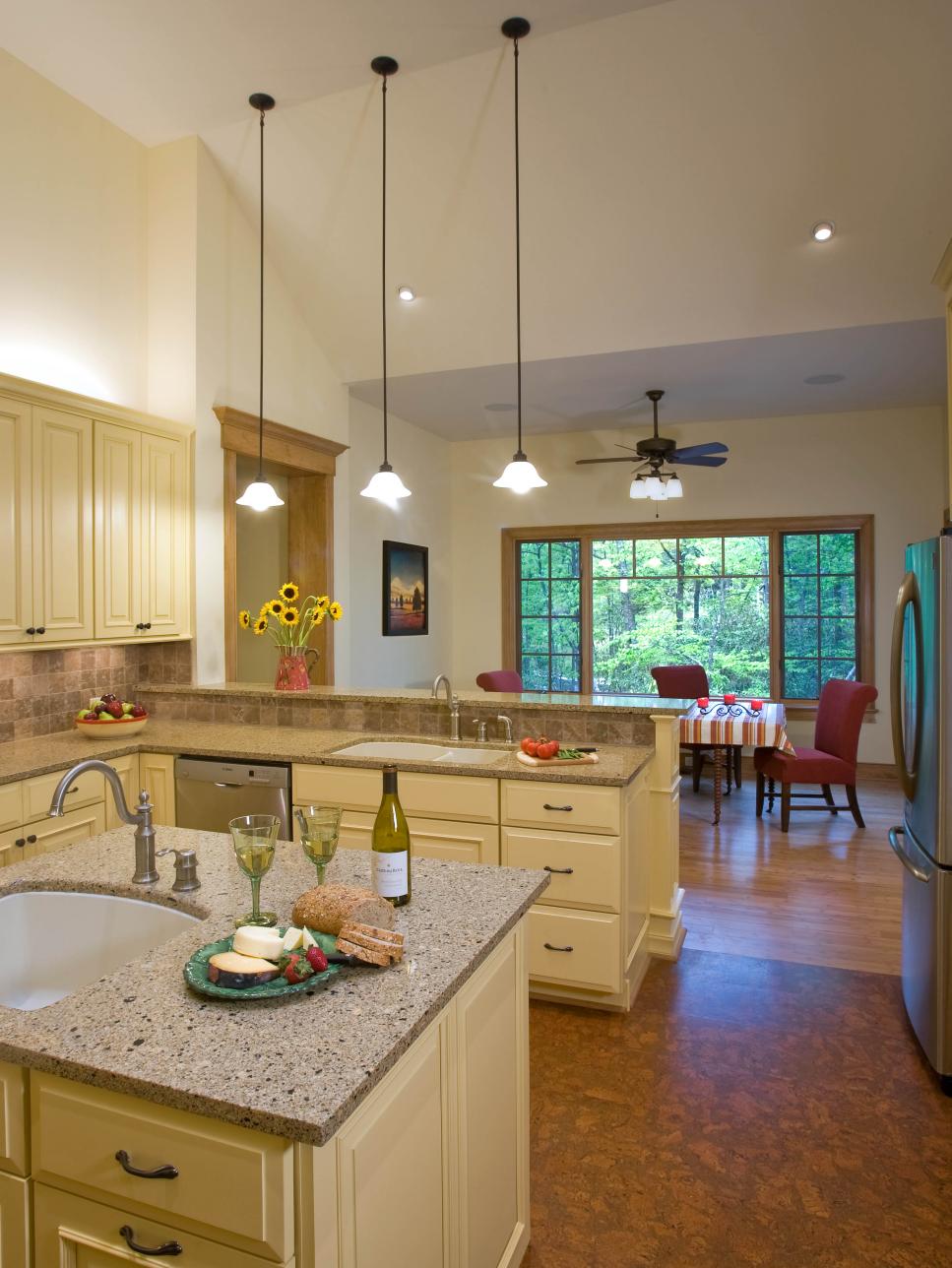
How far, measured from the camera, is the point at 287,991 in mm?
1244

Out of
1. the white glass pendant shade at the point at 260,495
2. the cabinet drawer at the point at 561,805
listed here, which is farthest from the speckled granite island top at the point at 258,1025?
the white glass pendant shade at the point at 260,495

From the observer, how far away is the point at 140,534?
13.3 feet

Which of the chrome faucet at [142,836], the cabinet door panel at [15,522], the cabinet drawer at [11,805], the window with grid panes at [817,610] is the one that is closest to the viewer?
the chrome faucet at [142,836]

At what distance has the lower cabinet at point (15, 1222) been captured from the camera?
117 centimetres

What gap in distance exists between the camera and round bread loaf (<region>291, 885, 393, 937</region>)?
1.43 meters

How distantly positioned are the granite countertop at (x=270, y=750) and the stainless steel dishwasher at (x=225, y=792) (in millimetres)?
47

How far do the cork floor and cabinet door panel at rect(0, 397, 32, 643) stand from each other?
254 centimetres

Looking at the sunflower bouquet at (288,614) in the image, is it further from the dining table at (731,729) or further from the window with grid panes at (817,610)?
the window with grid panes at (817,610)

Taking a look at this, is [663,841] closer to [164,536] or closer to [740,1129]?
[740,1129]

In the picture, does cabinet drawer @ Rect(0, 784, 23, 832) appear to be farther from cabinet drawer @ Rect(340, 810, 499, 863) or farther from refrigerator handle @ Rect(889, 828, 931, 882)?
refrigerator handle @ Rect(889, 828, 931, 882)

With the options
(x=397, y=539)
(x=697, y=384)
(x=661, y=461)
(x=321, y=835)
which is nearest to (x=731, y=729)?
(x=661, y=461)

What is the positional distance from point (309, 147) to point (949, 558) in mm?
3714

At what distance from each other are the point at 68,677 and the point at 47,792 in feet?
3.20

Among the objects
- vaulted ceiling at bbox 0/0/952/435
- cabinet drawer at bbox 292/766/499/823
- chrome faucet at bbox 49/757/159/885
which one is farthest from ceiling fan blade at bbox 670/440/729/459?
chrome faucet at bbox 49/757/159/885
